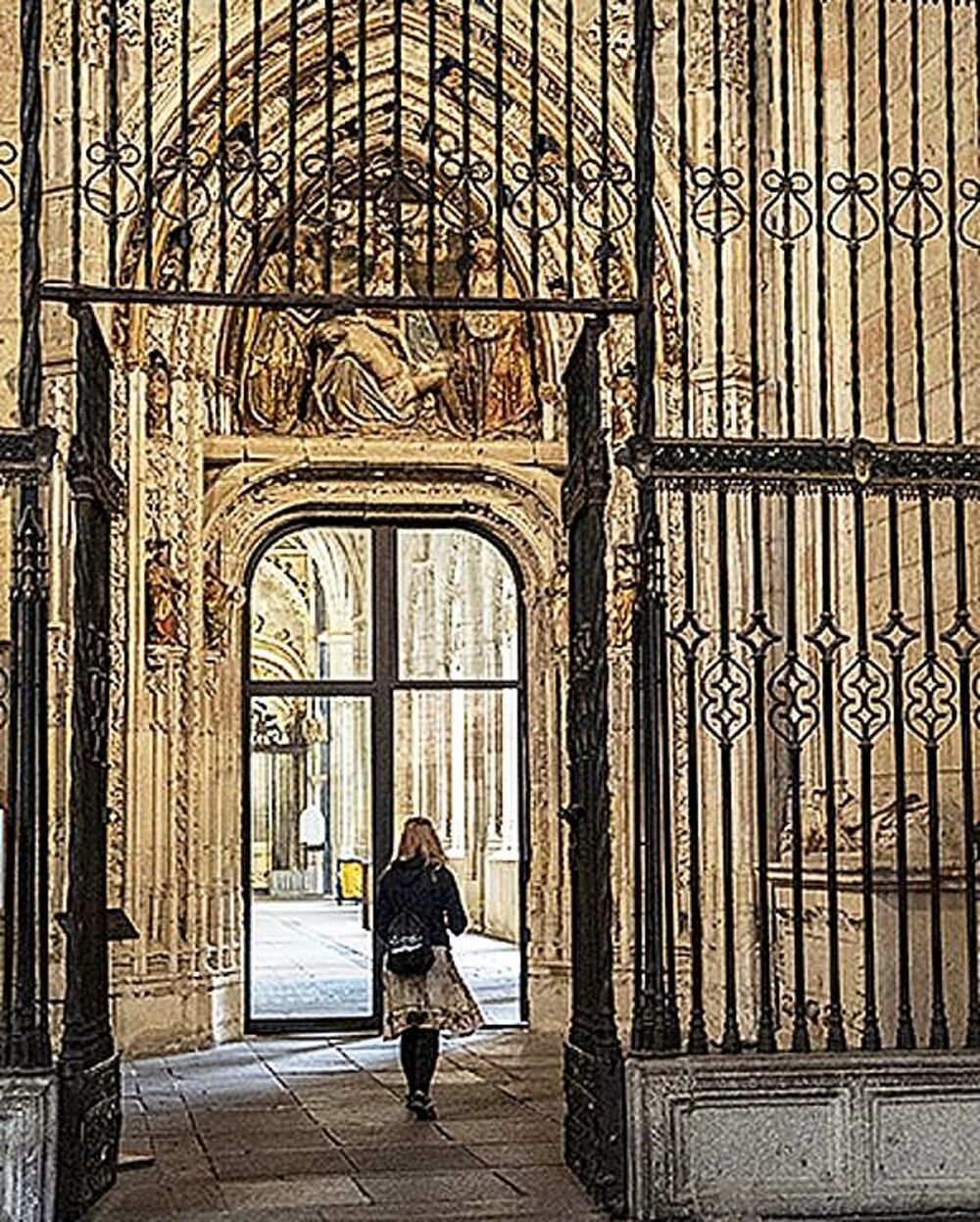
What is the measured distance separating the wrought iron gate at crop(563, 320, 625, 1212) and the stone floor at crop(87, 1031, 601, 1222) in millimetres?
366

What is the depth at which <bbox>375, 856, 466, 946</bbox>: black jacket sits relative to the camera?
10.9 m

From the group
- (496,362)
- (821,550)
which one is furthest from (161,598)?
(821,550)

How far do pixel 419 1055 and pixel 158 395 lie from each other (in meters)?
5.25

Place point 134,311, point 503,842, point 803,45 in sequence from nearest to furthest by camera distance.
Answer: point 803,45, point 134,311, point 503,842

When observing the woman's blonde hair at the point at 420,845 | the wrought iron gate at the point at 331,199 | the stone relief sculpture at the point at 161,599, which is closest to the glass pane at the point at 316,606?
the stone relief sculpture at the point at 161,599

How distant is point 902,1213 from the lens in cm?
760

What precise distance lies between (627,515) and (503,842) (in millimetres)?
7577

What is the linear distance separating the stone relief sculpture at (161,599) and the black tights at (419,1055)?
3944 millimetres

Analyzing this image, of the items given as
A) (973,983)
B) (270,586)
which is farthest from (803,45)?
(270,586)

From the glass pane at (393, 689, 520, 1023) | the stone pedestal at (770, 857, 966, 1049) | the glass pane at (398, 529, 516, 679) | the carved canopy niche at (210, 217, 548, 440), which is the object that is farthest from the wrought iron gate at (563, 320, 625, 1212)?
the glass pane at (398, 529, 516, 679)

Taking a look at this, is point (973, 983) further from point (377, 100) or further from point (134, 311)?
point (377, 100)

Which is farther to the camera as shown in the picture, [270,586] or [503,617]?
[270,586]

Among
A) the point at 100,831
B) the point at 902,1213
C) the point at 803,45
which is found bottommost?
the point at 902,1213

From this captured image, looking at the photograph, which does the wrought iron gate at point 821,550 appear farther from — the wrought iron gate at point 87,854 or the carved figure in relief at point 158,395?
the carved figure in relief at point 158,395
